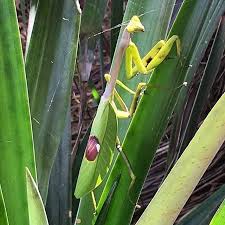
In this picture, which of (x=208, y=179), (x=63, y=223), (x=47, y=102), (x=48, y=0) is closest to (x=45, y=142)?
(x=47, y=102)

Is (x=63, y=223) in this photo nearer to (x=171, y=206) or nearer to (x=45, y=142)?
(x=45, y=142)

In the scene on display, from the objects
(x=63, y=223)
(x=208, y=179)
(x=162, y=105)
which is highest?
(x=162, y=105)

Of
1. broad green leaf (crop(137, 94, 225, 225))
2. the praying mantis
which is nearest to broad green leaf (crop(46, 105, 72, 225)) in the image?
the praying mantis

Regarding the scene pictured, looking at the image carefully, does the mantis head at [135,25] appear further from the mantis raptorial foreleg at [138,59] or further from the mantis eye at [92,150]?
the mantis eye at [92,150]

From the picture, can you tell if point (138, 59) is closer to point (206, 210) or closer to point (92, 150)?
point (92, 150)

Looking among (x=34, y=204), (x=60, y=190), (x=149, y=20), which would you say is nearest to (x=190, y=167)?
(x=34, y=204)

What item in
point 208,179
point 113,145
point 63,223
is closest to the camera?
point 113,145

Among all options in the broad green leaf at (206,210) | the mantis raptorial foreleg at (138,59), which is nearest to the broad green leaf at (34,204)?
the mantis raptorial foreleg at (138,59)
